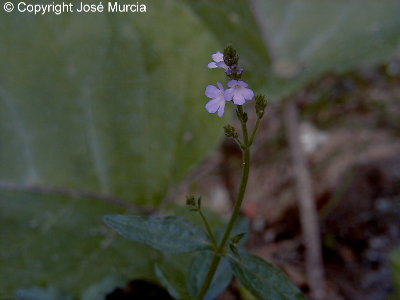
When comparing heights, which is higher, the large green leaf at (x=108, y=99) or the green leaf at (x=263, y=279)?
the large green leaf at (x=108, y=99)

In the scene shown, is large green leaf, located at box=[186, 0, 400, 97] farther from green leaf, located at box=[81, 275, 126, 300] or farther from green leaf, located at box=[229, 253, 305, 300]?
green leaf, located at box=[229, 253, 305, 300]

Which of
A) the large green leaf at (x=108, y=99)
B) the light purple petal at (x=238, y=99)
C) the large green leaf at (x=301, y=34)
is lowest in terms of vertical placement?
the light purple petal at (x=238, y=99)

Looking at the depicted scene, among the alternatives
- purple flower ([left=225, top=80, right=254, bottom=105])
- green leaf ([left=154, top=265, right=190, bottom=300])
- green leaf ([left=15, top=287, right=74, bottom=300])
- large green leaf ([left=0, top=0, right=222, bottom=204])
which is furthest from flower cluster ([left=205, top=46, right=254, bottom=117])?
large green leaf ([left=0, top=0, right=222, bottom=204])

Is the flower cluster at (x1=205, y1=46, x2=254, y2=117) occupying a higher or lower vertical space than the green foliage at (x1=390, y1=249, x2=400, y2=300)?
higher

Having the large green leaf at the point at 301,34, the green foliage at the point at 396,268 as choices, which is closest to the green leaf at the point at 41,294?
the green foliage at the point at 396,268

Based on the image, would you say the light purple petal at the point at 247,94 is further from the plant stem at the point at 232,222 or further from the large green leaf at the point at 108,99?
the large green leaf at the point at 108,99

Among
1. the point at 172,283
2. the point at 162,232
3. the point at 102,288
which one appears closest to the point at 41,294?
the point at 102,288

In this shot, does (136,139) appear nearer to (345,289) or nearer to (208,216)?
(208,216)
